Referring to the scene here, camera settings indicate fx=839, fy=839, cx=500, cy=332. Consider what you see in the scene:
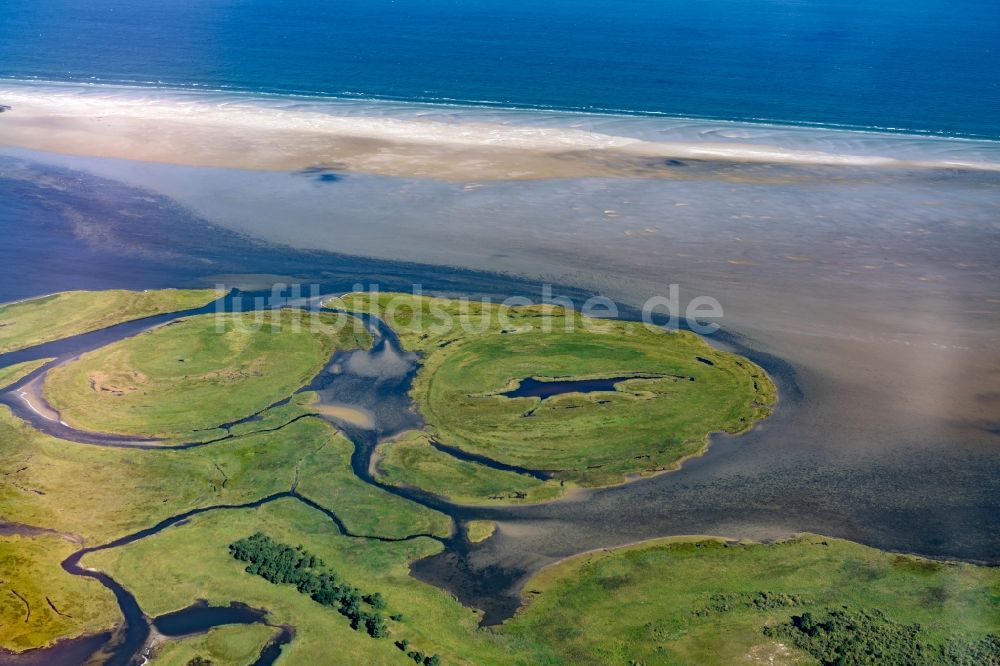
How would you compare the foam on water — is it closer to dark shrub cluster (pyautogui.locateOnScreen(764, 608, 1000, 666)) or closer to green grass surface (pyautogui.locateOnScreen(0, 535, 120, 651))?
dark shrub cluster (pyautogui.locateOnScreen(764, 608, 1000, 666))

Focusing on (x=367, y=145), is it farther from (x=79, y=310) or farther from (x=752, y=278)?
(x=752, y=278)

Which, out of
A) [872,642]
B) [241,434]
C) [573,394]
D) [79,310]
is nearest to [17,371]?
[79,310]

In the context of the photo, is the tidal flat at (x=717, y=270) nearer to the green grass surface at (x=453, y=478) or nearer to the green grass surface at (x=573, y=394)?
the green grass surface at (x=453, y=478)

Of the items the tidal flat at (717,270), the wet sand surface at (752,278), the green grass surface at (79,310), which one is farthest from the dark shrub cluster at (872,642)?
the green grass surface at (79,310)

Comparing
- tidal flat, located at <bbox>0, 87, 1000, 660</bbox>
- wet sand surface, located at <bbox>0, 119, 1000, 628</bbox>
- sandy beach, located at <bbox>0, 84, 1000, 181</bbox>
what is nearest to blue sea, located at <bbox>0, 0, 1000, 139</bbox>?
sandy beach, located at <bbox>0, 84, 1000, 181</bbox>

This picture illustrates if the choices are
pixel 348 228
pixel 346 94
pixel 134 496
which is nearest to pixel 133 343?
pixel 134 496
